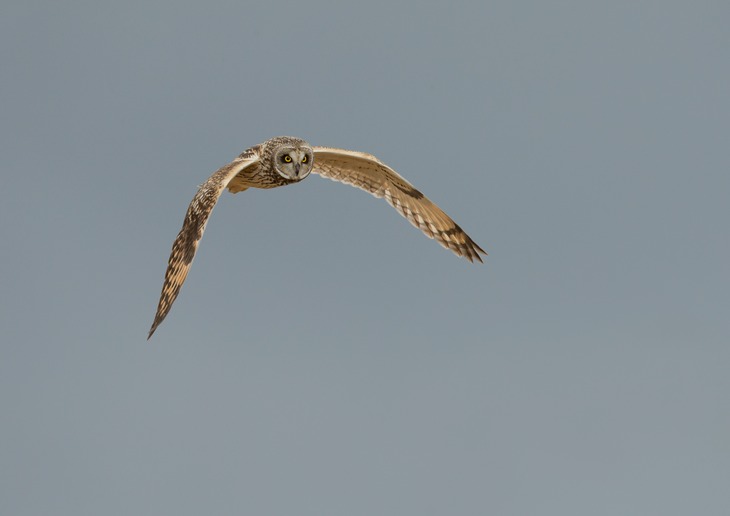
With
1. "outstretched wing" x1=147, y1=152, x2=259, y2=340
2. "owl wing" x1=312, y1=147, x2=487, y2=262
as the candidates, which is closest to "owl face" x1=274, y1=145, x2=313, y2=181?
"owl wing" x1=312, y1=147, x2=487, y2=262

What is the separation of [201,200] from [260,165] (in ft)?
11.2

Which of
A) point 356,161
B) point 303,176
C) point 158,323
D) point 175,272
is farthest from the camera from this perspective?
point 356,161

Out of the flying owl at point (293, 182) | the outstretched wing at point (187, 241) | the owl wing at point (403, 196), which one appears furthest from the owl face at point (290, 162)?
the outstretched wing at point (187, 241)

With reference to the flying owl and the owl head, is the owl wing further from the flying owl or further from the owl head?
the owl head

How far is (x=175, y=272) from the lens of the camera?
50.7ft

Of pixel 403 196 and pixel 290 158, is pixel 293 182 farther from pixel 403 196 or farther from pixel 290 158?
pixel 403 196

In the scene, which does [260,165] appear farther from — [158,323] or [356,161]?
[158,323]

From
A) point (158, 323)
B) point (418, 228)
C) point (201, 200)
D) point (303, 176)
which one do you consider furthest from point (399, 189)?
point (158, 323)

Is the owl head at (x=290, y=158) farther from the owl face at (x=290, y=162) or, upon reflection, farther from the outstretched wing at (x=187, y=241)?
the outstretched wing at (x=187, y=241)

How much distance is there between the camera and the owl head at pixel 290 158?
18.7m

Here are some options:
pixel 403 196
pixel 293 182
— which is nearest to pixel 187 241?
pixel 293 182

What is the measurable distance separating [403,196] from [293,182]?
3705 millimetres

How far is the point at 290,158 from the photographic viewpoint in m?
18.8

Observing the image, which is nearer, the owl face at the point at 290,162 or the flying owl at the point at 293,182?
the flying owl at the point at 293,182
